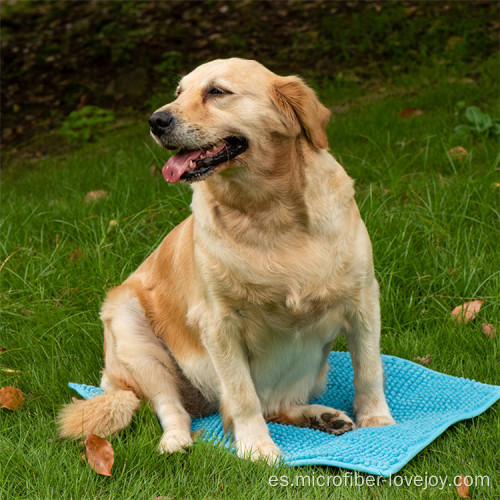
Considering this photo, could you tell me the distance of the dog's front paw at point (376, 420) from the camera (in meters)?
3.00

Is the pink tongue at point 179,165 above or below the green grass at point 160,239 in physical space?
above

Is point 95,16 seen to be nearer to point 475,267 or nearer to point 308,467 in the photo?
point 475,267

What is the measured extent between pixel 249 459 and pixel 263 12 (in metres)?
7.76

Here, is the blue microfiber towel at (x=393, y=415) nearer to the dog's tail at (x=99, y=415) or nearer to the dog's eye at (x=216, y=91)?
the dog's tail at (x=99, y=415)

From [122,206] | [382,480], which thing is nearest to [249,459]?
[382,480]

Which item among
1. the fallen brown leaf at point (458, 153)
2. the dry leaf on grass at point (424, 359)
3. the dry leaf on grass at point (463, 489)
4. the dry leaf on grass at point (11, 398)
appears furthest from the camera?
the fallen brown leaf at point (458, 153)

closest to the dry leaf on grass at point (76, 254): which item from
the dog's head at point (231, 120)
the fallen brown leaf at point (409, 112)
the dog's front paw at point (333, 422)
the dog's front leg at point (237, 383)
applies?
the dog's front leg at point (237, 383)

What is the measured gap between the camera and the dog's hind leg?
3.04 metres

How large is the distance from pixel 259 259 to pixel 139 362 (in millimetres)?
810

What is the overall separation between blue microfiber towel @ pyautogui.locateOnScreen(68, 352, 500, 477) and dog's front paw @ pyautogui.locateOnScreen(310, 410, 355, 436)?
0.05 m

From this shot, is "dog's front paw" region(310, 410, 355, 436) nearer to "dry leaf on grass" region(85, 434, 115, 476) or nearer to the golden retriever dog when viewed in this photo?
the golden retriever dog

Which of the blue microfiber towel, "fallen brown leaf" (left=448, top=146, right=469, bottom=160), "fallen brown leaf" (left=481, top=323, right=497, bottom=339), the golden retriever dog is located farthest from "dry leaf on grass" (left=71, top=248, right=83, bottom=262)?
"fallen brown leaf" (left=448, top=146, right=469, bottom=160)

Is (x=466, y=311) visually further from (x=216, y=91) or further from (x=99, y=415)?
(x=99, y=415)

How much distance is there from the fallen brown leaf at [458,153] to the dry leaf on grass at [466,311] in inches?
63.7
